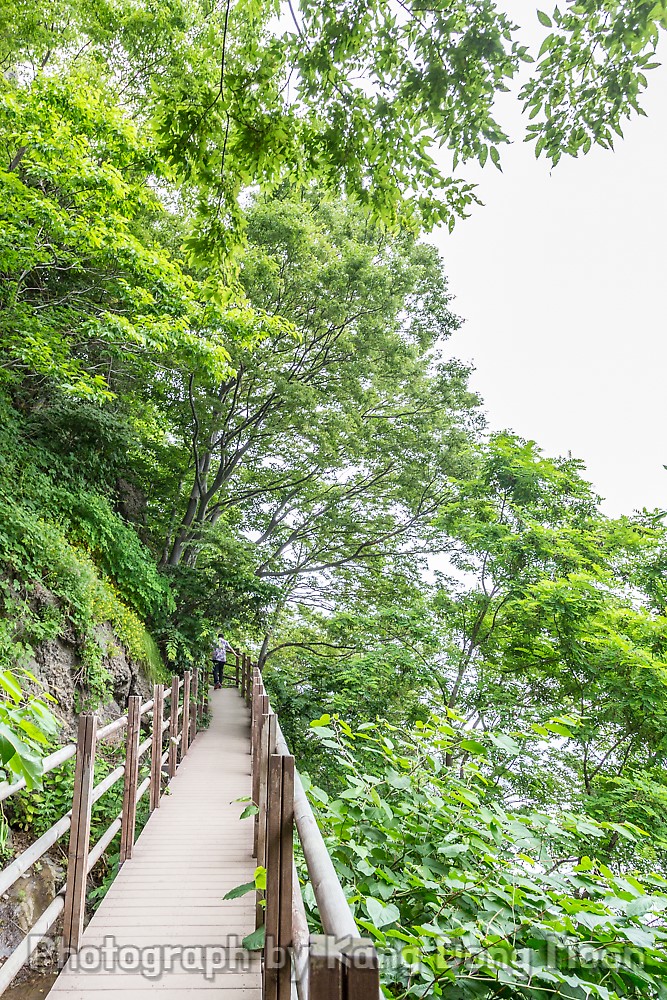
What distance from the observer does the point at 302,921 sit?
2.04 meters

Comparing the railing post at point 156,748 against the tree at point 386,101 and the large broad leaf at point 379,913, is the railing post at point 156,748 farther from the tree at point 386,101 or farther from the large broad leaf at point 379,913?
the large broad leaf at point 379,913

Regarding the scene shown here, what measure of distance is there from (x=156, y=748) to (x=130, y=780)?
1.39 m

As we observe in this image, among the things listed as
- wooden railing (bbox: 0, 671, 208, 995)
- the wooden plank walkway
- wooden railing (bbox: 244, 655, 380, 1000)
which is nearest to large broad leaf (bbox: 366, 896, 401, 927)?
wooden railing (bbox: 244, 655, 380, 1000)

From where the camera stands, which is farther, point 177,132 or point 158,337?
point 158,337

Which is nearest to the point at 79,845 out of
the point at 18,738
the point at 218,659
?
the point at 18,738

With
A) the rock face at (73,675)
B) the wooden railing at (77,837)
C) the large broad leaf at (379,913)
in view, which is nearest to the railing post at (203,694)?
the rock face at (73,675)

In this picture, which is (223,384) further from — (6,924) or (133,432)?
(6,924)

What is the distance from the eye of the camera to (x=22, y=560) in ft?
25.3

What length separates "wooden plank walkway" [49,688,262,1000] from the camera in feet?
10.5

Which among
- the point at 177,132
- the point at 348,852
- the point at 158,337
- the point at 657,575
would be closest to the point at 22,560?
the point at 158,337

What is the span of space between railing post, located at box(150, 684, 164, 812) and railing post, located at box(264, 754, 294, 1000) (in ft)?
13.6

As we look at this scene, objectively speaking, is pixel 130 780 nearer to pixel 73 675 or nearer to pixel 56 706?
pixel 56 706

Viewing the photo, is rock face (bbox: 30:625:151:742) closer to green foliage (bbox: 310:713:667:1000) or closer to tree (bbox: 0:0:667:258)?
green foliage (bbox: 310:713:667:1000)

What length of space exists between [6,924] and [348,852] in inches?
151
